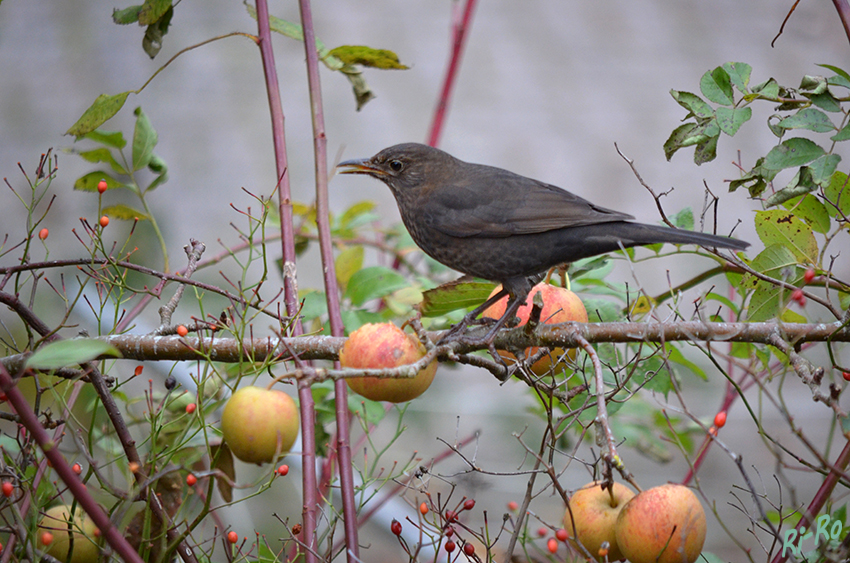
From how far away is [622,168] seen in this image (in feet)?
18.2

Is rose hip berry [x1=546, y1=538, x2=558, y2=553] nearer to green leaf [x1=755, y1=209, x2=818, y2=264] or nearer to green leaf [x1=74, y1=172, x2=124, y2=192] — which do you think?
green leaf [x1=755, y1=209, x2=818, y2=264]

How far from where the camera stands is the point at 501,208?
253 centimetres

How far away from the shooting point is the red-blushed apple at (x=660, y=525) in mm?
1213

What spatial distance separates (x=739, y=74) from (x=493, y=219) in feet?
3.39

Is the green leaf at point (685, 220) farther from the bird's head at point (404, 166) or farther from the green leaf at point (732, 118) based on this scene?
the bird's head at point (404, 166)

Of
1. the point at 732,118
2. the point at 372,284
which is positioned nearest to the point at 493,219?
the point at 372,284

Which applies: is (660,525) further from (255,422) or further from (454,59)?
(454,59)

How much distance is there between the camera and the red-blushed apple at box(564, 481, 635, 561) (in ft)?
4.43

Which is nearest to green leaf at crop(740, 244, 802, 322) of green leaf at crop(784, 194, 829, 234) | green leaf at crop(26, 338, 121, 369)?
green leaf at crop(784, 194, 829, 234)

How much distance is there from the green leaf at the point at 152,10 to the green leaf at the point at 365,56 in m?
0.47

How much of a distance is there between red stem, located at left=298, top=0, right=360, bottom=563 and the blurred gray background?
2917mm

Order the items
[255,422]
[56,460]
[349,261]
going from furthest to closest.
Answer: [349,261] → [255,422] → [56,460]

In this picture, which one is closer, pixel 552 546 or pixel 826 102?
pixel 552 546

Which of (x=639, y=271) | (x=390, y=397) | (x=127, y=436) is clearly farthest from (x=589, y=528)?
(x=639, y=271)
